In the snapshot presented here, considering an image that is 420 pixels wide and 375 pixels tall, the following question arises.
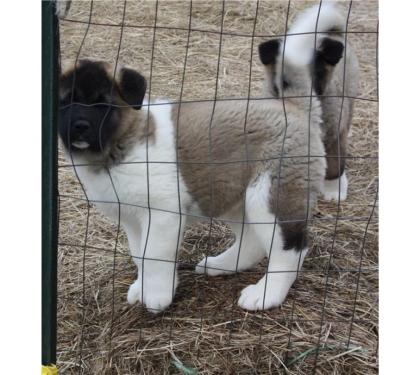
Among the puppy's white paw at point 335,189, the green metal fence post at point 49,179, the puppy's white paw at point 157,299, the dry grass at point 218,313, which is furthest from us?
the puppy's white paw at point 335,189

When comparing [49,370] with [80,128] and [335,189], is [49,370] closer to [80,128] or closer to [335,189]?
[80,128]

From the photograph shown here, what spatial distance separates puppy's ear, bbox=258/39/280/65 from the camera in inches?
144

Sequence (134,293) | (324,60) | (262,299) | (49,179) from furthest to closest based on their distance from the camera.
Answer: (324,60) → (134,293) → (262,299) → (49,179)

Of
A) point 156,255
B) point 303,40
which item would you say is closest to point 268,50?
point 303,40

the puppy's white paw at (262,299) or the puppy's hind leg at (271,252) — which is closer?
the puppy's hind leg at (271,252)

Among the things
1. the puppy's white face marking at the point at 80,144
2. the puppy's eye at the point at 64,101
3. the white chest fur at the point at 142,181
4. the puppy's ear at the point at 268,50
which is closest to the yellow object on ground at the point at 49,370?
the white chest fur at the point at 142,181

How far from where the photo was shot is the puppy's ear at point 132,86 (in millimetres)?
3037

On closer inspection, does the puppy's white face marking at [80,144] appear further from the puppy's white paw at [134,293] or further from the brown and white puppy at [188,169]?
the puppy's white paw at [134,293]

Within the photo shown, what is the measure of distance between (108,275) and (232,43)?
360 cm

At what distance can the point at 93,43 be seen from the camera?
20.3 ft

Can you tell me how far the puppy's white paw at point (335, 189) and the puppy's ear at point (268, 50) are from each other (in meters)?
1.39

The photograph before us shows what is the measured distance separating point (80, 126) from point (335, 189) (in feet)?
8.14

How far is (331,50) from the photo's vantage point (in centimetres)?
373

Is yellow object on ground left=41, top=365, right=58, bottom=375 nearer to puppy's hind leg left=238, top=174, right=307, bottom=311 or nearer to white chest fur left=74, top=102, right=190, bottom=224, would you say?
white chest fur left=74, top=102, right=190, bottom=224
